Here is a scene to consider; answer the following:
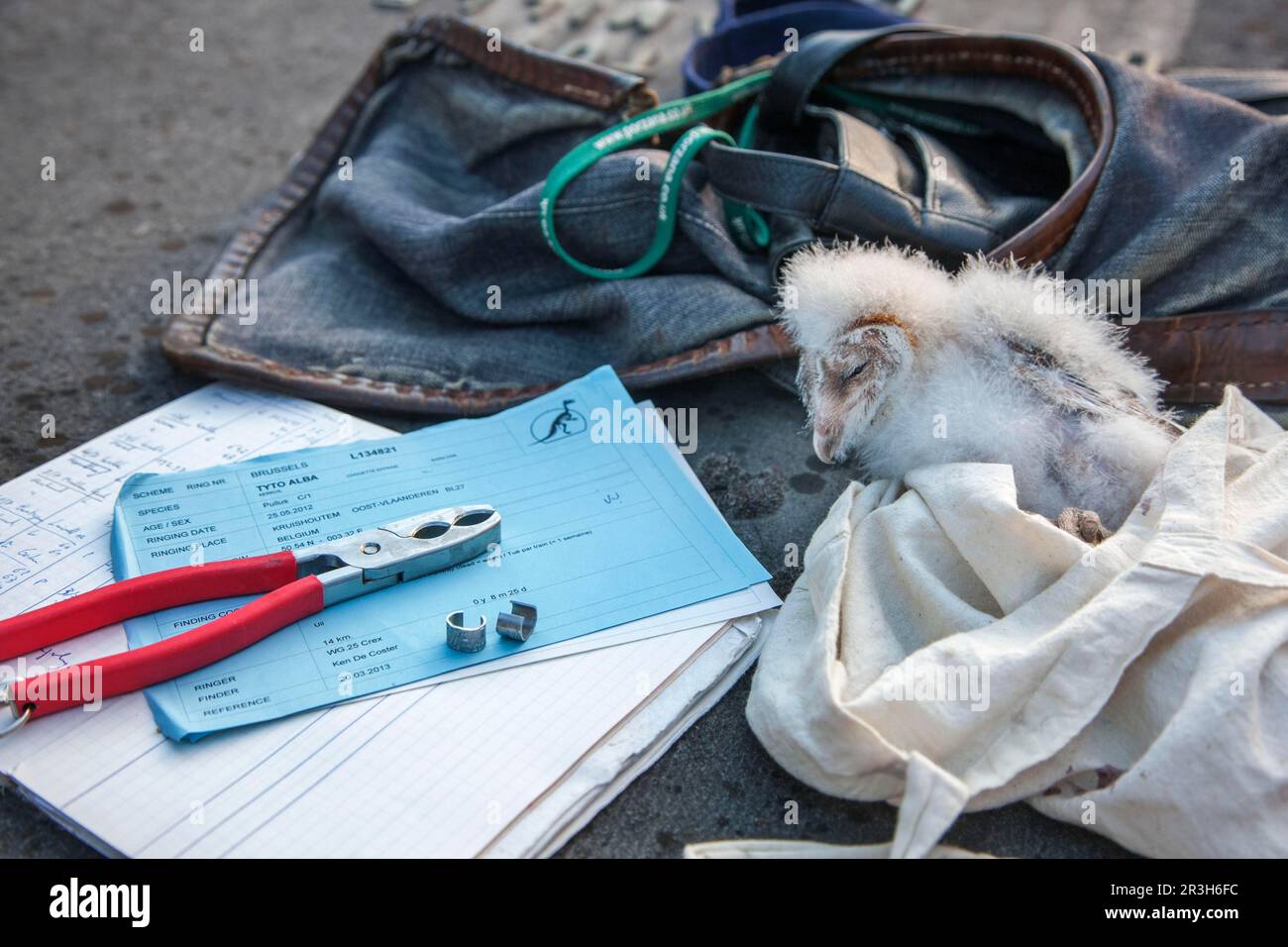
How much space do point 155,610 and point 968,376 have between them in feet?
3.72

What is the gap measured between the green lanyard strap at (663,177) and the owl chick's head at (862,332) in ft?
1.18

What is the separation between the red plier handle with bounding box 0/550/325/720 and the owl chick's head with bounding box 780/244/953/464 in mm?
764

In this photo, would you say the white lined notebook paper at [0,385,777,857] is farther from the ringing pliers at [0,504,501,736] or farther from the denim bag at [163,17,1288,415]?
the denim bag at [163,17,1288,415]

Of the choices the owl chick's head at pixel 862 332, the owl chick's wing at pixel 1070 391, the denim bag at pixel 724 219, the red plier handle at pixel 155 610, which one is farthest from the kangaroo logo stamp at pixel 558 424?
the owl chick's wing at pixel 1070 391

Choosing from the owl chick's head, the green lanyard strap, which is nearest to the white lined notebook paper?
the owl chick's head

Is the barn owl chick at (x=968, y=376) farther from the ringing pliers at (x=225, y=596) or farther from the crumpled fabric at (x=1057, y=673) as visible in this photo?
the ringing pliers at (x=225, y=596)

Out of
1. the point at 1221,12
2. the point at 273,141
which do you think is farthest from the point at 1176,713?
the point at 1221,12

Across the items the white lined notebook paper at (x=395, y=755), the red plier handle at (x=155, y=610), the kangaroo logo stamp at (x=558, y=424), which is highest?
the kangaroo logo stamp at (x=558, y=424)

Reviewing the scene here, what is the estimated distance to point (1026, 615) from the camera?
1238mm

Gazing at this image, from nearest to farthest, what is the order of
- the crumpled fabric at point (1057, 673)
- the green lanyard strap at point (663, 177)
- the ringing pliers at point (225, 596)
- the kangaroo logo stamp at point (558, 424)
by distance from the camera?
the crumpled fabric at point (1057, 673) < the ringing pliers at point (225, 596) < the kangaroo logo stamp at point (558, 424) < the green lanyard strap at point (663, 177)

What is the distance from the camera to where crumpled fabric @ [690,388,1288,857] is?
1081 mm

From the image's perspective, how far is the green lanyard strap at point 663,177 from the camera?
1854 mm

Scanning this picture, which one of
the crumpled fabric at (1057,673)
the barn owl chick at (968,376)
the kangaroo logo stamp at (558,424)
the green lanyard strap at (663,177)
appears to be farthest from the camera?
the green lanyard strap at (663,177)

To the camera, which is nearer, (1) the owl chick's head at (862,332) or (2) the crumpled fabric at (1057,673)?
(2) the crumpled fabric at (1057,673)
